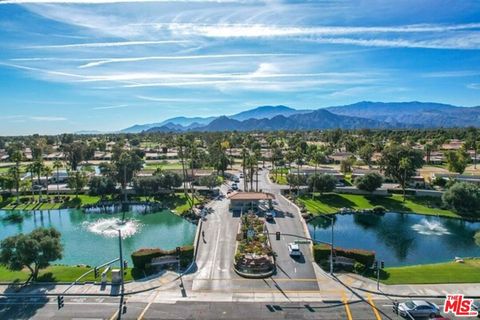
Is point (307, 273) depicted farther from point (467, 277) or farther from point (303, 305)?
point (467, 277)

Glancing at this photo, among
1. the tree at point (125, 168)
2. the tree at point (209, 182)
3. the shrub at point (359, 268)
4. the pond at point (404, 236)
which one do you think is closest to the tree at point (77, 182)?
the tree at point (125, 168)

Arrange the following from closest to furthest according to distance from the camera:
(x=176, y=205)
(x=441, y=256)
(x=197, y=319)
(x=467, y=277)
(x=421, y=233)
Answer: (x=197, y=319) → (x=467, y=277) → (x=441, y=256) → (x=421, y=233) → (x=176, y=205)

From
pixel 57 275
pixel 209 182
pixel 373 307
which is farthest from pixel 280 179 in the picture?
pixel 57 275

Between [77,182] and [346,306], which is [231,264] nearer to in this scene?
[346,306]

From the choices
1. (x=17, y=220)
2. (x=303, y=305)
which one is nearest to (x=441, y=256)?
(x=303, y=305)

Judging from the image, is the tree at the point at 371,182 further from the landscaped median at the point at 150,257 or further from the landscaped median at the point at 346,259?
the landscaped median at the point at 150,257

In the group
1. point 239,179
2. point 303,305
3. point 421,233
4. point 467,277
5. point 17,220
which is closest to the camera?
point 303,305
